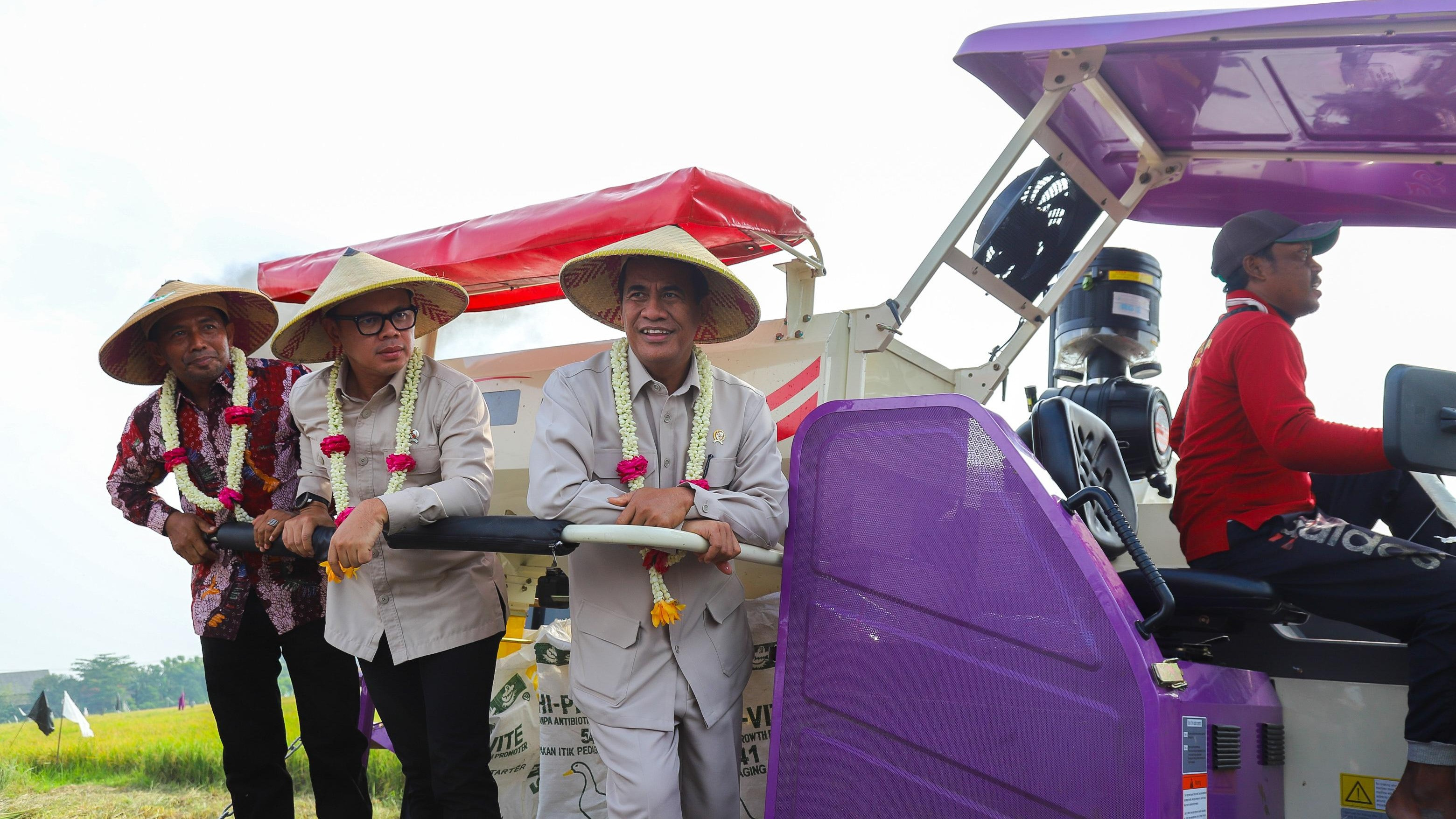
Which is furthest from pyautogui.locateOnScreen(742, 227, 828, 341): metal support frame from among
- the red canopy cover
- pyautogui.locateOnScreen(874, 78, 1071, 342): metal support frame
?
pyautogui.locateOnScreen(874, 78, 1071, 342): metal support frame

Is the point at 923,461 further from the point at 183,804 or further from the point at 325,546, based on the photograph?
the point at 183,804

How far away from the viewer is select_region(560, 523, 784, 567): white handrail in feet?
6.38

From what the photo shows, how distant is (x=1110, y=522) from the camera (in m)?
2.47

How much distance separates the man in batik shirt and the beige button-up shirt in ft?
1.01

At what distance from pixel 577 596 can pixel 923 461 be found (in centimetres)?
86

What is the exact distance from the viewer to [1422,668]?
1.99 m

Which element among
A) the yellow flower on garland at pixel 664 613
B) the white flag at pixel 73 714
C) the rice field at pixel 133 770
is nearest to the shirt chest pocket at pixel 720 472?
the yellow flower on garland at pixel 664 613

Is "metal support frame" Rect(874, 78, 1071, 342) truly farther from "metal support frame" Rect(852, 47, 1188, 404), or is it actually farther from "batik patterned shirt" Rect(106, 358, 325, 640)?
"batik patterned shirt" Rect(106, 358, 325, 640)

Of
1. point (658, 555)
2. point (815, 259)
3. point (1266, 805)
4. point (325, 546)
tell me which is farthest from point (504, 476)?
point (1266, 805)

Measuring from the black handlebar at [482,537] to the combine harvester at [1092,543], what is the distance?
0.01m

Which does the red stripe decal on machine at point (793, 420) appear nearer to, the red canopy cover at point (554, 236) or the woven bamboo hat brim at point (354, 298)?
the red canopy cover at point (554, 236)

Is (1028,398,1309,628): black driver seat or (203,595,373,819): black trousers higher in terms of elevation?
(1028,398,1309,628): black driver seat

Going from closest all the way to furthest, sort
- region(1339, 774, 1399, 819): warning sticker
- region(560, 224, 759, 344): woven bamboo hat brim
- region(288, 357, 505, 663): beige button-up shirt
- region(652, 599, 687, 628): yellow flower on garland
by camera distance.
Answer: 1. region(1339, 774, 1399, 819): warning sticker
2. region(652, 599, 687, 628): yellow flower on garland
3. region(560, 224, 759, 344): woven bamboo hat brim
4. region(288, 357, 505, 663): beige button-up shirt

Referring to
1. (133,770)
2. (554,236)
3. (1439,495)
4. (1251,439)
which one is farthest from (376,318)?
(133,770)
